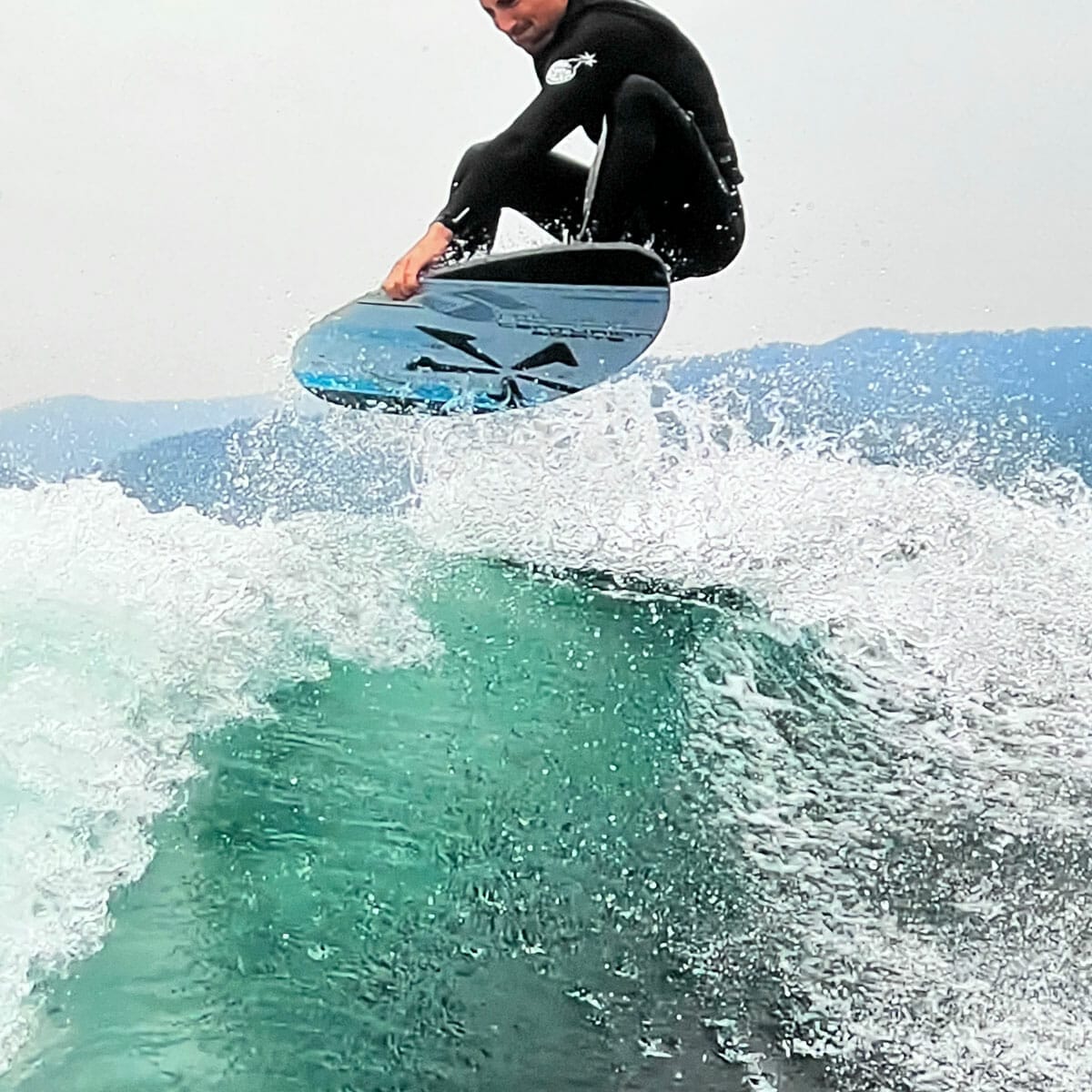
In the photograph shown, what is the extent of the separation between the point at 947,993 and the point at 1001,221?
3.27 feet

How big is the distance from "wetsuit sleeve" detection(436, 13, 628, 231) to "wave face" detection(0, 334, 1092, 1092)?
30cm

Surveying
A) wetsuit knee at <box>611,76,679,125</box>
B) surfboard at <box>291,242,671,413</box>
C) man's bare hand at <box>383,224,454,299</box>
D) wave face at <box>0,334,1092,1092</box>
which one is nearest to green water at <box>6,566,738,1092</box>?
wave face at <box>0,334,1092,1092</box>

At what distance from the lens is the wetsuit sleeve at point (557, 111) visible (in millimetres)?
1510

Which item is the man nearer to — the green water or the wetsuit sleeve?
the wetsuit sleeve

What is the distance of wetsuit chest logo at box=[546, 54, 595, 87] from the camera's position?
151 centimetres

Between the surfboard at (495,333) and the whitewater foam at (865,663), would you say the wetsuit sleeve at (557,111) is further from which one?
the whitewater foam at (865,663)

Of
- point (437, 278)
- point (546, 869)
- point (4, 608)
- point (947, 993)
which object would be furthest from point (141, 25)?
point (947, 993)

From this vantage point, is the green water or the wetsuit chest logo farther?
the wetsuit chest logo

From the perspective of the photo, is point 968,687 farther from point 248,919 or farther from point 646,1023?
point 248,919

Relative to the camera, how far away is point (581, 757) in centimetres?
155

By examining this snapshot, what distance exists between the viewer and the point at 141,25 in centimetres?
164

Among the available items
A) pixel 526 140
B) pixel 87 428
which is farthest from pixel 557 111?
pixel 87 428

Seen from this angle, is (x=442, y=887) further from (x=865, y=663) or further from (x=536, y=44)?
(x=536, y=44)

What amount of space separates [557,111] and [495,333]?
11.2 inches
